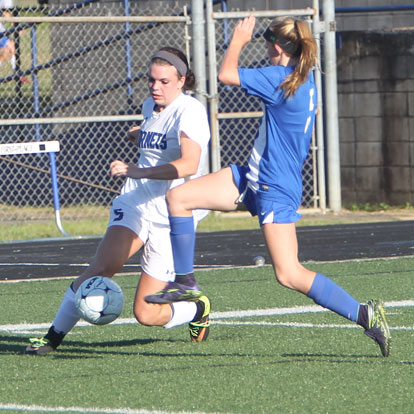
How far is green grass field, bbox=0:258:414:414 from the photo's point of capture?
4.90m

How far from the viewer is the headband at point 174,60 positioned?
20.8 feet

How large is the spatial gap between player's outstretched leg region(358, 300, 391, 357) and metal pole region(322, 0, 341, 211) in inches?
358

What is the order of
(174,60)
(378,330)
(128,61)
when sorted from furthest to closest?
(128,61)
(174,60)
(378,330)

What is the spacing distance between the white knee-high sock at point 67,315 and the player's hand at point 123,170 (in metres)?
0.88

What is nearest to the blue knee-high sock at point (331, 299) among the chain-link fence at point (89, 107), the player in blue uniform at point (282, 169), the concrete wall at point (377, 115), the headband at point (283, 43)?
the player in blue uniform at point (282, 169)

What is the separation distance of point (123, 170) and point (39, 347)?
50.5 inches

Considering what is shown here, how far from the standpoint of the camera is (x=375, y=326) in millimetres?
5723

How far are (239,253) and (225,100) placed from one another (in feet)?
18.8

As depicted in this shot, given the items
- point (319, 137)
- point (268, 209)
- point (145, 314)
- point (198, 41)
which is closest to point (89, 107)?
point (198, 41)

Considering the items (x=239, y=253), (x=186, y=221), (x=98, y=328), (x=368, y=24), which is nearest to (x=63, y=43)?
(x=368, y=24)

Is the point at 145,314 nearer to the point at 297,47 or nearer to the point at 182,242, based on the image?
the point at 182,242

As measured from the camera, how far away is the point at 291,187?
19.3ft

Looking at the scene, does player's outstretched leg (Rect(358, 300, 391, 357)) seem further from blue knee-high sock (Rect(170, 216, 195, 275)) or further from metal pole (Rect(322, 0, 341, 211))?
metal pole (Rect(322, 0, 341, 211))

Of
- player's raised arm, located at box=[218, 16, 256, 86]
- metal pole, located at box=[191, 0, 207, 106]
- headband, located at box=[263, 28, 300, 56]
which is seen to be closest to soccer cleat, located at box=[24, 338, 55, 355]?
player's raised arm, located at box=[218, 16, 256, 86]
